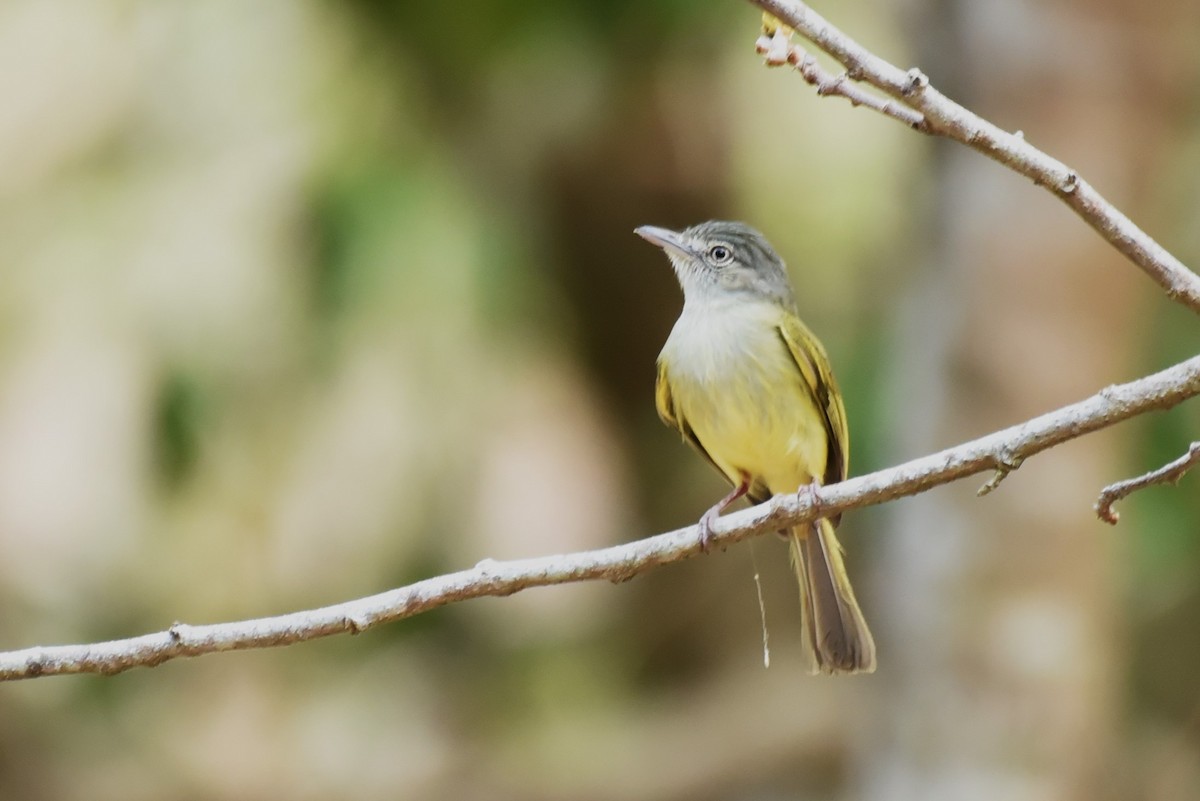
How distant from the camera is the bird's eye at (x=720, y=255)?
16.2 feet

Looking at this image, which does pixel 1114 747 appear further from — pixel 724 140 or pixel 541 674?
pixel 724 140

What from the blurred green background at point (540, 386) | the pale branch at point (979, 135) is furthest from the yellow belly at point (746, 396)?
the blurred green background at point (540, 386)

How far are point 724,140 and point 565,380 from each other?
4.83 ft

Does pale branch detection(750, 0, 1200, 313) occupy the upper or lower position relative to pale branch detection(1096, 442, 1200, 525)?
upper

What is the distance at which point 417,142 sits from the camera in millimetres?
7199

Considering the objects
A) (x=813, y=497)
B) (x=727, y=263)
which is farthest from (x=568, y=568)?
(x=727, y=263)

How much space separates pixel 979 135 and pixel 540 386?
18.1ft

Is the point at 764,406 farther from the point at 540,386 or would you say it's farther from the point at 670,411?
the point at 540,386

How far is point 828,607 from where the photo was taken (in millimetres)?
4688

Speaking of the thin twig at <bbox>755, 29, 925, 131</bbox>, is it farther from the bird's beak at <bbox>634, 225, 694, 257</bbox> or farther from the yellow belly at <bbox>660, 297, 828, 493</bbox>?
the bird's beak at <bbox>634, 225, 694, 257</bbox>

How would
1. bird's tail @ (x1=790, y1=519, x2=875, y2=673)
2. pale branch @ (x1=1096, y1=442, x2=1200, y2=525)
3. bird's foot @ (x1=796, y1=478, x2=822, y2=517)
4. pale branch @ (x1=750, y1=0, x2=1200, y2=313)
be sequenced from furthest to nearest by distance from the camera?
bird's tail @ (x1=790, y1=519, x2=875, y2=673), bird's foot @ (x1=796, y1=478, x2=822, y2=517), pale branch @ (x1=1096, y1=442, x2=1200, y2=525), pale branch @ (x1=750, y1=0, x2=1200, y2=313)

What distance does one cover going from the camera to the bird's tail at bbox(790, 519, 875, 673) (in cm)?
447

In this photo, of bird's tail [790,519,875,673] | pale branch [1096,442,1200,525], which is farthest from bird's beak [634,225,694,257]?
pale branch [1096,442,1200,525]

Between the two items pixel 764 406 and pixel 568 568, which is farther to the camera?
pixel 764 406
